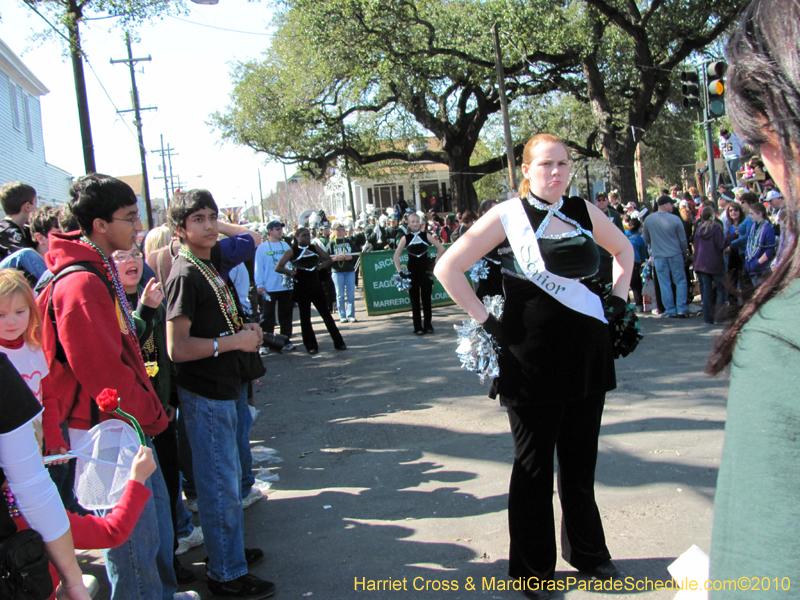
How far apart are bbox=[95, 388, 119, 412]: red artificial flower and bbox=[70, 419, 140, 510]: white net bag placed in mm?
54

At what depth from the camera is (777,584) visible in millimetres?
807

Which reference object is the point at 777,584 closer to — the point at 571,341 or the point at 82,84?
the point at 571,341

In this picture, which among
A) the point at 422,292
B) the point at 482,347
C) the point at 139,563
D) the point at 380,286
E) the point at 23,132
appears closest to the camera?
the point at 139,563

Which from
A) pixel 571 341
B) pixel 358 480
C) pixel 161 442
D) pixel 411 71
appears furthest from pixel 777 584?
pixel 411 71

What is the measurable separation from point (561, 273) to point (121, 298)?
6.32 ft

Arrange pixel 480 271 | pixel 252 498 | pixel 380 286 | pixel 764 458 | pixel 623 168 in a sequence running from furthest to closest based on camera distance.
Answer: pixel 623 168 → pixel 380 286 → pixel 480 271 → pixel 252 498 → pixel 764 458

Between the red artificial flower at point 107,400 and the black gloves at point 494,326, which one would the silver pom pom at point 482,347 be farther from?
the red artificial flower at point 107,400

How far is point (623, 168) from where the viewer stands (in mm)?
20094

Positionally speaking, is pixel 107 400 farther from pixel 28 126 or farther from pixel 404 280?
pixel 28 126

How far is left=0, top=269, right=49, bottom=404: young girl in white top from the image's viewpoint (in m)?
2.19

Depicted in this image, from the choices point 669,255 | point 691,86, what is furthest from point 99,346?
point 691,86

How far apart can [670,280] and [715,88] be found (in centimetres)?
317

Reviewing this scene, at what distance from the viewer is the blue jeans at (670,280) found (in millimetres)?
9859

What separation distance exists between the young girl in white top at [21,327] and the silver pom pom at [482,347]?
70.9 inches
